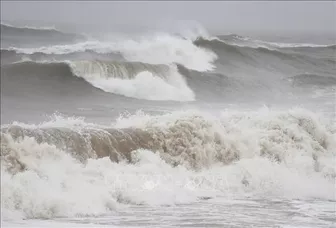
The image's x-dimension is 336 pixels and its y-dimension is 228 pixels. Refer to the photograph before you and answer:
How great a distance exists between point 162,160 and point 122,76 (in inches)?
21.0

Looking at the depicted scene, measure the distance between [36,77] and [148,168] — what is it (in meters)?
0.77

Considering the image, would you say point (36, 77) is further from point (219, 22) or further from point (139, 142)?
point (219, 22)

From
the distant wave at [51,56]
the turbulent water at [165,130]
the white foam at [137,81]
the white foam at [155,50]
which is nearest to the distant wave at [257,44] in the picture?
the turbulent water at [165,130]

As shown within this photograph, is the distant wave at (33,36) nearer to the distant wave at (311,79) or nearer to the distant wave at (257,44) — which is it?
the distant wave at (257,44)

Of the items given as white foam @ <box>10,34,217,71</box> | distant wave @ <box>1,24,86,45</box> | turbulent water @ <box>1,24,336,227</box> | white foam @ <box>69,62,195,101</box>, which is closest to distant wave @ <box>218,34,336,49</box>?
turbulent water @ <box>1,24,336,227</box>

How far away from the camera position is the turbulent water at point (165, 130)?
9.53 feet

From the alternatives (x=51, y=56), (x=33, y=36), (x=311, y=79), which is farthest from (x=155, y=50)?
(x=311, y=79)

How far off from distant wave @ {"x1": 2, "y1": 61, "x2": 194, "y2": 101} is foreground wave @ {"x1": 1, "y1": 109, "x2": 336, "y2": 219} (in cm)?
14

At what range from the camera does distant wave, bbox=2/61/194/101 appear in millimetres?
3189

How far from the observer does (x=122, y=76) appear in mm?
3377

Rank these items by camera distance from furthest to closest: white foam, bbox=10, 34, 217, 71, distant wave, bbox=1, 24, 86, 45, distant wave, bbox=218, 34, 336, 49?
1. distant wave, bbox=218, 34, 336, 49
2. white foam, bbox=10, 34, 217, 71
3. distant wave, bbox=1, 24, 86, 45

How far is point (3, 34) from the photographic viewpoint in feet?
10.2

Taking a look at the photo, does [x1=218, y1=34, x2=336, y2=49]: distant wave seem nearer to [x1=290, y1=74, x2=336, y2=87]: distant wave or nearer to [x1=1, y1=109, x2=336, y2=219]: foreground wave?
[x1=290, y1=74, x2=336, y2=87]: distant wave

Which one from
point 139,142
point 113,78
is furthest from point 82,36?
point 139,142
